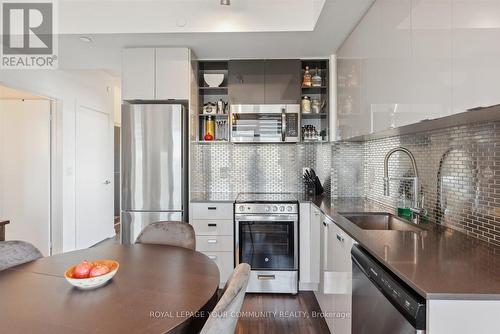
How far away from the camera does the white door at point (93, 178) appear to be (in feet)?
13.4

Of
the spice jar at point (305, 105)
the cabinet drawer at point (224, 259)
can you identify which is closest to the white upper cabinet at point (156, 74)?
the spice jar at point (305, 105)

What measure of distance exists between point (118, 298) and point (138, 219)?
179cm

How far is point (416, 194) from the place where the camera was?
1.90 meters

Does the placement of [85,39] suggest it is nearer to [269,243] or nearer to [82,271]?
[82,271]

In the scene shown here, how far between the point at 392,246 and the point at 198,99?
8.36ft

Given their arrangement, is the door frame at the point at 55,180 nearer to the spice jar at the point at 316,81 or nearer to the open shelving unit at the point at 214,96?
the open shelving unit at the point at 214,96

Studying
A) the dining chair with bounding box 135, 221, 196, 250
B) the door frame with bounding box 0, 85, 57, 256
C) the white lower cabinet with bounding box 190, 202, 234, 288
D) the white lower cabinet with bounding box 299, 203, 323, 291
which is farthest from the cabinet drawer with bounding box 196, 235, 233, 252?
the door frame with bounding box 0, 85, 57, 256

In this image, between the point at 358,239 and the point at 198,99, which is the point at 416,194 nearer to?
the point at 358,239

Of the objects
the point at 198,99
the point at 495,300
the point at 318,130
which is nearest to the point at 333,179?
the point at 318,130

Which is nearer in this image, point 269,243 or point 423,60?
point 423,60

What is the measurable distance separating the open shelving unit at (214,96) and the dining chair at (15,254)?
1.93 metres

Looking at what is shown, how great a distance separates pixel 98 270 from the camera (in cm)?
121

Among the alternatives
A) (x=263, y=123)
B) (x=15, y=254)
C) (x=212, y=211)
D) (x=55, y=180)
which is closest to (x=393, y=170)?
(x=263, y=123)

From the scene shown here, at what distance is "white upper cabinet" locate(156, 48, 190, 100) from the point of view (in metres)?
2.83
